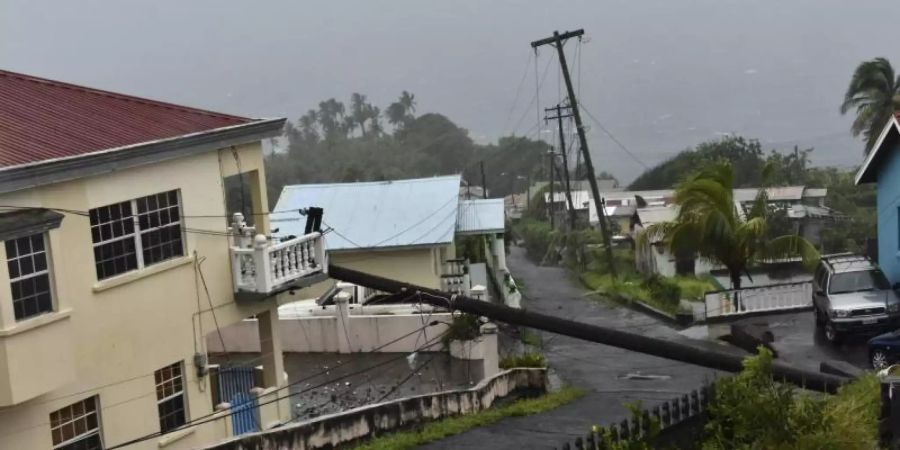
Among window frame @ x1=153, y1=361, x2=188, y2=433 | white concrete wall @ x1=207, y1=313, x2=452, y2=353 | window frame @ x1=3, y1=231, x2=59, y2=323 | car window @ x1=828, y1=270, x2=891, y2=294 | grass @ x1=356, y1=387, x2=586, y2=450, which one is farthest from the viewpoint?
car window @ x1=828, y1=270, x2=891, y2=294

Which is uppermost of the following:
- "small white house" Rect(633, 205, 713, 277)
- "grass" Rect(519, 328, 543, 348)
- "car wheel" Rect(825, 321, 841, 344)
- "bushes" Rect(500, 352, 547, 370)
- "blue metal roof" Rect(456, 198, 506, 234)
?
"blue metal roof" Rect(456, 198, 506, 234)

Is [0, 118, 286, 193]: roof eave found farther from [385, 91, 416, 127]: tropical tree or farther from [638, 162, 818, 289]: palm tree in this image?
[385, 91, 416, 127]: tropical tree

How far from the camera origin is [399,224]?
29.6 metres

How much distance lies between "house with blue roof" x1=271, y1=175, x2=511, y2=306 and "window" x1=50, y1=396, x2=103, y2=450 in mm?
12351

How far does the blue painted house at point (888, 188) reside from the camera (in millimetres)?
25109

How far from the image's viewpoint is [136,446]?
15.8 m

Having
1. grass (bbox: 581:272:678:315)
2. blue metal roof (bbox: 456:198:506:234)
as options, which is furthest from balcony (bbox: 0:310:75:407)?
grass (bbox: 581:272:678:315)

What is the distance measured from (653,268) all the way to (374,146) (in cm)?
9919

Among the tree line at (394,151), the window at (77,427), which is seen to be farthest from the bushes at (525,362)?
the tree line at (394,151)

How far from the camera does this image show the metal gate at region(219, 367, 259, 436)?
18.3 m

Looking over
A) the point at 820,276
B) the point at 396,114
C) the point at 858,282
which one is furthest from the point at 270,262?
the point at 396,114

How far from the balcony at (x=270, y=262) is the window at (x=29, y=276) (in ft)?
13.4

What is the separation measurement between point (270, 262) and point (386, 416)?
10.8 ft

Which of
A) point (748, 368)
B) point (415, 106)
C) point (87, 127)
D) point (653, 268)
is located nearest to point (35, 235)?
point (87, 127)
